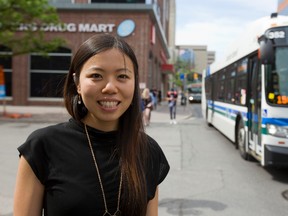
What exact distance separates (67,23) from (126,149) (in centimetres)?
3038

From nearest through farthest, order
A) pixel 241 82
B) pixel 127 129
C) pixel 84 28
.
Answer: pixel 127 129 < pixel 241 82 < pixel 84 28

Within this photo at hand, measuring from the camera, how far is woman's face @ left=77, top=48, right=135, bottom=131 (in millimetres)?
1686

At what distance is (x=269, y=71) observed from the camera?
7633 mm

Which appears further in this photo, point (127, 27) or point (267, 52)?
point (127, 27)

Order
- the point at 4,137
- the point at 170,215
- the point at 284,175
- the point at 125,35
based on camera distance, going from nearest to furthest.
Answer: the point at 170,215 → the point at 284,175 → the point at 4,137 → the point at 125,35

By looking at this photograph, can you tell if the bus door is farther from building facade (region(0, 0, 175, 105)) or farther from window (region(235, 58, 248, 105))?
building facade (region(0, 0, 175, 105))

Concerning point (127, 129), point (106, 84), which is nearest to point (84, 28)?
point (127, 129)

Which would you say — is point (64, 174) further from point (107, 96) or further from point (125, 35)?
point (125, 35)

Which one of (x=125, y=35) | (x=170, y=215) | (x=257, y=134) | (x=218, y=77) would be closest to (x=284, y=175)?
(x=257, y=134)

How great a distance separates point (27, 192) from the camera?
5.44ft

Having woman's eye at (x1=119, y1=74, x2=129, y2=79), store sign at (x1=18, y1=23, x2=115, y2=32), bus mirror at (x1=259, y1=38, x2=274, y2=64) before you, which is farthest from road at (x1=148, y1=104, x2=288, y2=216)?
store sign at (x1=18, y1=23, x2=115, y2=32)

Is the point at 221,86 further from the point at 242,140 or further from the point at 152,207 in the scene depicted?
the point at 152,207

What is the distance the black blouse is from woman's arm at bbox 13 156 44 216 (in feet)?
0.07

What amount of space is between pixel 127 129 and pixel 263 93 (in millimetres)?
6336
